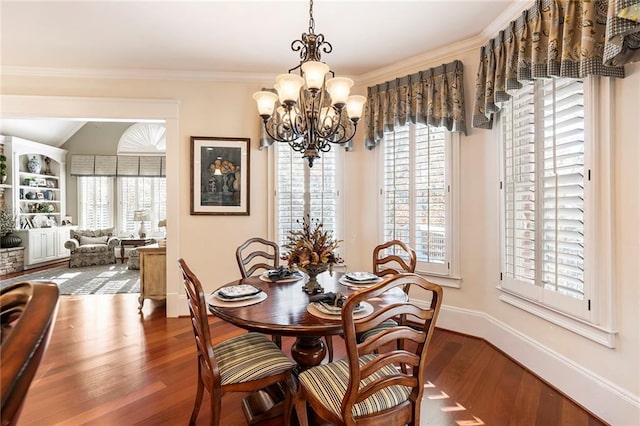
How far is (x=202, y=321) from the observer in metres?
1.48

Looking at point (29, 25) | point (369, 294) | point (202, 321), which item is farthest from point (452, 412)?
point (29, 25)

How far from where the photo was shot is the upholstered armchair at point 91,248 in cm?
664

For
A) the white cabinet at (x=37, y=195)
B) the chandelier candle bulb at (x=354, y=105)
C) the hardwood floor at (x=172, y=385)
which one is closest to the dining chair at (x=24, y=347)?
the hardwood floor at (x=172, y=385)

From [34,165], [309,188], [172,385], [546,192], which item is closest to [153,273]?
[172,385]

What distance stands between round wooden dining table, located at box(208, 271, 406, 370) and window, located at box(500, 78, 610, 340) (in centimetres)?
115

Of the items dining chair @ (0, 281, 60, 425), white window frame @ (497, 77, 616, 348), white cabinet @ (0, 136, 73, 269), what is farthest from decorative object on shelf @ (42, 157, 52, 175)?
white window frame @ (497, 77, 616, 348)

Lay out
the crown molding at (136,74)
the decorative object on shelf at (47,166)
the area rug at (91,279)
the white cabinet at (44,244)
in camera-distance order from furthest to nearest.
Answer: the decorative object on shelf at (47,166) < the white cabinet at (44,244) < the area rug at (91,279) < the crown molding at (136,74)

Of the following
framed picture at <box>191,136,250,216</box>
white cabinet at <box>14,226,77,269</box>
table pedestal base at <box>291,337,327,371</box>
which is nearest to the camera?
table pedestal base at <box>291,337,327,371</box>

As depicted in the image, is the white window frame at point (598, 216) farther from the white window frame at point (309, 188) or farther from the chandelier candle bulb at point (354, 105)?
the white window frame at point (309, 188)

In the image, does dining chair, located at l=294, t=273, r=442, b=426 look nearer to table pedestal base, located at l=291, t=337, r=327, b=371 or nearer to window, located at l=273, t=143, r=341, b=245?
table pedestal base, located at l=291, t=337, r=327, b=371

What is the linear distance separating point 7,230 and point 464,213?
321 inches

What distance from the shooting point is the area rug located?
4871 millimetres

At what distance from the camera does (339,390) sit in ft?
4.58

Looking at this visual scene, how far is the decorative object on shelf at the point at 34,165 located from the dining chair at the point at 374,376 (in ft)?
28.0
